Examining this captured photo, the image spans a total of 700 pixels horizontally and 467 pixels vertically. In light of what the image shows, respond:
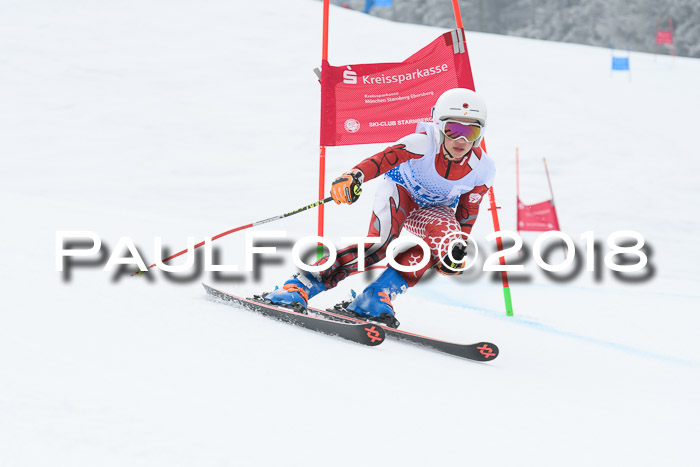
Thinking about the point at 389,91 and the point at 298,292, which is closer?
the point at 298,292

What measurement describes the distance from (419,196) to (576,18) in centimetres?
3186

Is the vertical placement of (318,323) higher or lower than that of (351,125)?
lower

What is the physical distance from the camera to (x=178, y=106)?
13.2 m

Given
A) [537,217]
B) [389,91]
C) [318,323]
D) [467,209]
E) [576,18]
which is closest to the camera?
[318,323]

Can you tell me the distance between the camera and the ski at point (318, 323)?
3.07 m

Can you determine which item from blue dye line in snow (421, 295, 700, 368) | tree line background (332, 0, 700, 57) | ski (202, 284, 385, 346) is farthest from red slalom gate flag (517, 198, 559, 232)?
tree line background (332, 0, 700, 57)

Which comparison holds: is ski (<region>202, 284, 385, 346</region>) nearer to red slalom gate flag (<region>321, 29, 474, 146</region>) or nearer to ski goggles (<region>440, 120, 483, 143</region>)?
ski goggles (<region>440, 120, 483, 143</region>)

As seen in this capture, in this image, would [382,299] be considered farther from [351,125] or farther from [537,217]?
[537,217]

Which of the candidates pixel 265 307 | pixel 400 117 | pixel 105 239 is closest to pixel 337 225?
pixel 105 239

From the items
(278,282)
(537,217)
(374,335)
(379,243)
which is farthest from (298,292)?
(537,217)

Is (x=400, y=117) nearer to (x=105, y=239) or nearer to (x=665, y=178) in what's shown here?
(x=105, y=239)

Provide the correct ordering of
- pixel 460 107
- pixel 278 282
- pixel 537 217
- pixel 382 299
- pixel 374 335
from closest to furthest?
pixel 374 335 → pixel 460 107 → pixel 382 299 → pixel 278 282 → pixel 537 217

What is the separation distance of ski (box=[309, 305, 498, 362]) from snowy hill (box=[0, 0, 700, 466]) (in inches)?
→ 3.8

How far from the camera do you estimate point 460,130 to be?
3461 millimetres
